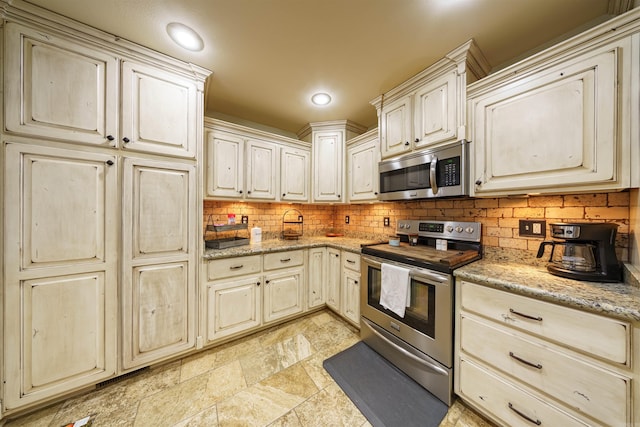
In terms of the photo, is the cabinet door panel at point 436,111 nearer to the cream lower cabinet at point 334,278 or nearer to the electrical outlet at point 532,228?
the electrical outlet at point 532,228

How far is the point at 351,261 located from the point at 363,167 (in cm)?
112

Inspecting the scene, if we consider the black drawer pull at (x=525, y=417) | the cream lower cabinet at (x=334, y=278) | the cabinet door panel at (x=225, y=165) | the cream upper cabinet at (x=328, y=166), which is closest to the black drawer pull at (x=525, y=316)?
the black drawer pull at (x=525, y=417)

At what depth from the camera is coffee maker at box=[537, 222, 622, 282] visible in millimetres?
1101

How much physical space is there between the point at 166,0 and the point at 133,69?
2.00 feet

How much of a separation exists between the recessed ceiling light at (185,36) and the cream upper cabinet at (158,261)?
0.88 meters

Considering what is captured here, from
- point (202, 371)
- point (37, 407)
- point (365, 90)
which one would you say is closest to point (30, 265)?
point (37, 407)

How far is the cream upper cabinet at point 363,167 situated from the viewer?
2385 millimetres

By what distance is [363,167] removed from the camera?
8.28 feet

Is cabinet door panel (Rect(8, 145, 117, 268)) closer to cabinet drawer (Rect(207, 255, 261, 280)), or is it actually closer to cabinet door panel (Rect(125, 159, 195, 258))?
cabinet door panel (Rect(125, 159, 195, 258))

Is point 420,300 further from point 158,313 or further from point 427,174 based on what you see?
point 158,313

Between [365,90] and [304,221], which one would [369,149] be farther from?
[304,221]

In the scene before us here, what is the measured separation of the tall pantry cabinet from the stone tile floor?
13 centimetres

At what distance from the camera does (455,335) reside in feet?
4.50

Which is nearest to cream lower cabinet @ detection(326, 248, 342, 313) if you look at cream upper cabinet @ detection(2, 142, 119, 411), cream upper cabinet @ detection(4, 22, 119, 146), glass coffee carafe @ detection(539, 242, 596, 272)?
glass coffee carafe @ detection(539, 242, 596, 272)
